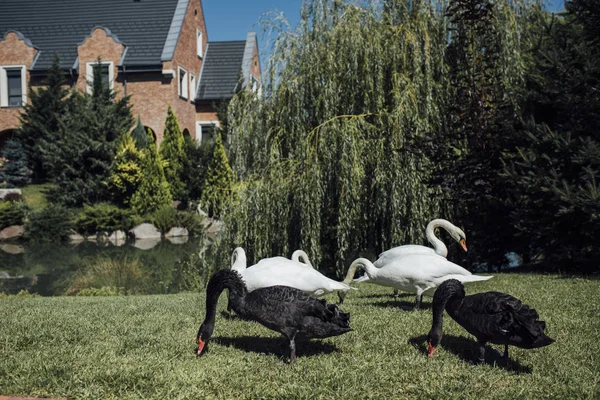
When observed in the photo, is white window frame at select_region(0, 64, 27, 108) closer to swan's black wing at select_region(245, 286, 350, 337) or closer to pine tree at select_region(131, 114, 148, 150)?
pine tree at select_region(131, 114, 148, 150)

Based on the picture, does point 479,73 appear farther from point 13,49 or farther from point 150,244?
point 13,49

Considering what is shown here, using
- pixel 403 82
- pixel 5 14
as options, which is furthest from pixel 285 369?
pixel 5 14

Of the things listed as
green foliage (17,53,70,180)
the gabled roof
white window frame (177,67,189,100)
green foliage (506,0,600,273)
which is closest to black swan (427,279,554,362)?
green foliage (506,0,600,273)

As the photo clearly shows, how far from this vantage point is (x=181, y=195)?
88.9 ft

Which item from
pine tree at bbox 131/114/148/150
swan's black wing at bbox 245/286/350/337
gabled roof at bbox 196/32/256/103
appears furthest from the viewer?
gabled roof at bbox 196/32/256/103

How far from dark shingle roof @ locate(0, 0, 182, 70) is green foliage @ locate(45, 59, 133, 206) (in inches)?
228

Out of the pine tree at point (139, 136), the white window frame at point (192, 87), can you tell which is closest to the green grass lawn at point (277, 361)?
the pine tree at point (139, 136)

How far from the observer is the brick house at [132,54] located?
31359 mm

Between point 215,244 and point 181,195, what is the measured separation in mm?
15776

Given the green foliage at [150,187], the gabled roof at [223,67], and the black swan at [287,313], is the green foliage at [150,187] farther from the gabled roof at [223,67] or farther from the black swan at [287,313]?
the black swan at [287,313]

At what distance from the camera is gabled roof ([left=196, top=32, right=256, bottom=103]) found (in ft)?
113

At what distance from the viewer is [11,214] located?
918 inches

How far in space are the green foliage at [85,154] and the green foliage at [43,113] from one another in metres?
1.75

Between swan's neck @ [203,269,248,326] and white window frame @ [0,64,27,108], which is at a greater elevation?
white window frame @ [0,64,27,108]
